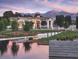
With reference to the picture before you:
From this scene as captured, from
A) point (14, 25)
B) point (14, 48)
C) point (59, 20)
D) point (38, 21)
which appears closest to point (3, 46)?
point (14, 48)

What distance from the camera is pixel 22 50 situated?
1915mm

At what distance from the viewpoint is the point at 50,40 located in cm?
192

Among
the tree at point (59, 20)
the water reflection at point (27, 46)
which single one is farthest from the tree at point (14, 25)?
the tree at point (59, 20)

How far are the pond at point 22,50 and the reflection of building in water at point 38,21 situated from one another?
0.15 m

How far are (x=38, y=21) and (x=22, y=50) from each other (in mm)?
277

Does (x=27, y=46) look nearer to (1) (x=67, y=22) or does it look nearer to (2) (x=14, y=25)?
(2) (x=14, y=25)

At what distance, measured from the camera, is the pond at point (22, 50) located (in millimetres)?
1907

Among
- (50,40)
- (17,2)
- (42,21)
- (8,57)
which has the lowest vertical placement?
(8,57)

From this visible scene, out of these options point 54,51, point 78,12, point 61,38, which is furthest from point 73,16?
point 54,51

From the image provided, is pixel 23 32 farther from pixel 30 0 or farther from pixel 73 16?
pixel 73 16

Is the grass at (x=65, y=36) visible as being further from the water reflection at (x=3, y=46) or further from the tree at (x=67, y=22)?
the water reflection at (x=3, y=46)

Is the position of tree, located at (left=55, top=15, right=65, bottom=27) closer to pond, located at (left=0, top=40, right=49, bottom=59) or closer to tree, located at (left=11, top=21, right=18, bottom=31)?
pond, located at (left=0, top=40, right=49, bottom=59)

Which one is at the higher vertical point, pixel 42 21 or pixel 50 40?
pixel 42 21

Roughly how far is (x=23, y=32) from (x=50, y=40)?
235mm
